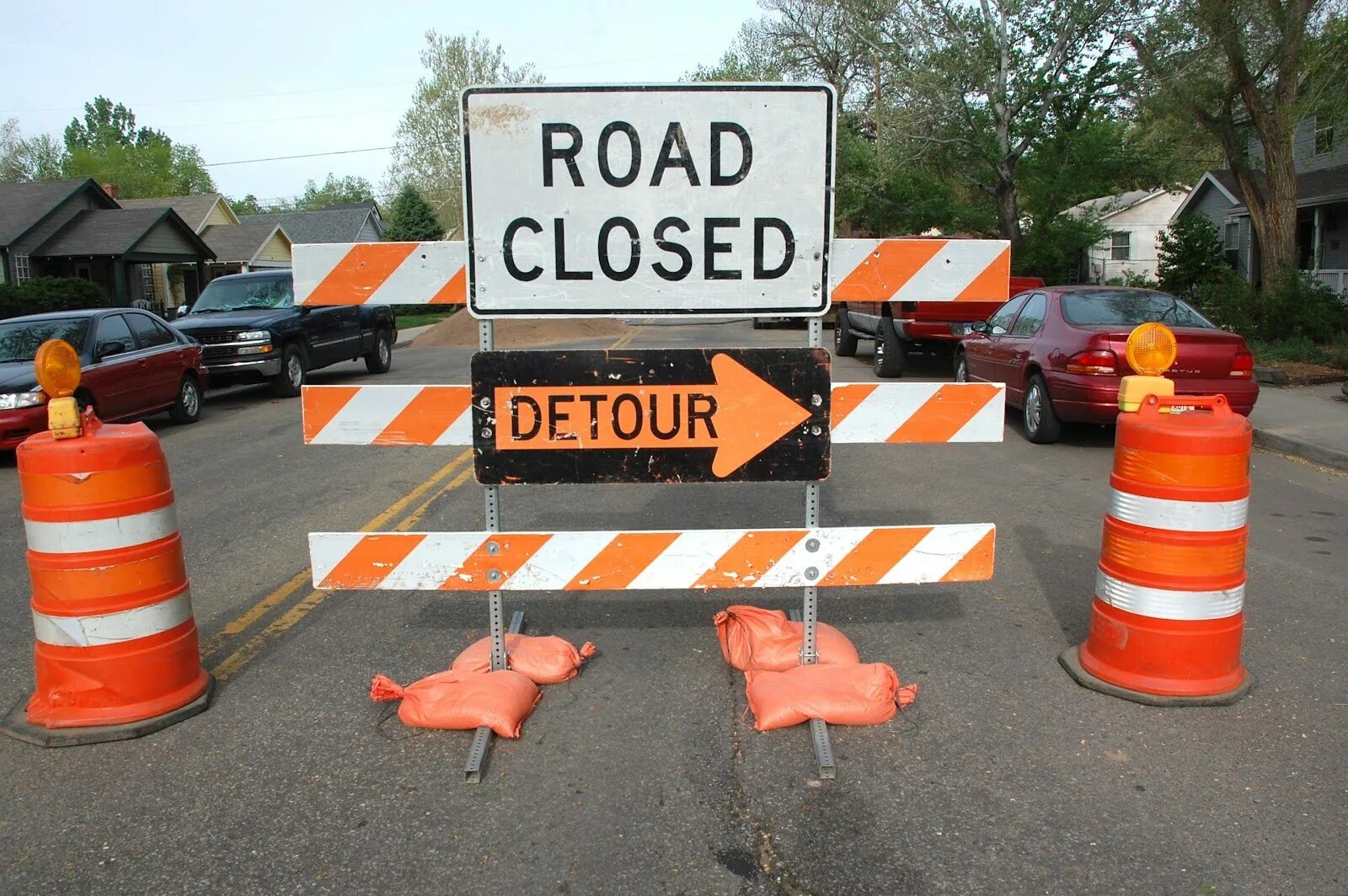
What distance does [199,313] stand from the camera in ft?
55.4

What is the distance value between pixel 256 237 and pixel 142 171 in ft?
118

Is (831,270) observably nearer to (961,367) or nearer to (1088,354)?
(1088,354)

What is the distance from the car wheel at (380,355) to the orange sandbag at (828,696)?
16.6 metres

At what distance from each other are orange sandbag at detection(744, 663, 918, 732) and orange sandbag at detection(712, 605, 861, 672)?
4.1 inches

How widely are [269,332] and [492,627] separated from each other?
12742 millimetres

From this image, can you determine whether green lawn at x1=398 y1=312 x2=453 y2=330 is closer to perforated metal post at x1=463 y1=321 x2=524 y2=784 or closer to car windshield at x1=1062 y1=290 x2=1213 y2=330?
car windshield at x1=1062 y1=290 x2=1213 y2=330

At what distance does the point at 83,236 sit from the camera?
34.5 m

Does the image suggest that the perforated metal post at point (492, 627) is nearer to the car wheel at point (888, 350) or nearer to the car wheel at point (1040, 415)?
the car wheel at point (1040, 415)

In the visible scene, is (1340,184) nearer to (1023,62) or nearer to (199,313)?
(1023,62)

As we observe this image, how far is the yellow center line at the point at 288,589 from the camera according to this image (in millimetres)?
5184


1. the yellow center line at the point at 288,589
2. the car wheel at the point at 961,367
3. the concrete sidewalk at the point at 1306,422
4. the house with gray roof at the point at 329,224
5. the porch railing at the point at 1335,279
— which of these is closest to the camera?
the yellow center line at the point at 288,589

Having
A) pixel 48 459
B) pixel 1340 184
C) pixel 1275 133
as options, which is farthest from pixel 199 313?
pixel 1340 184

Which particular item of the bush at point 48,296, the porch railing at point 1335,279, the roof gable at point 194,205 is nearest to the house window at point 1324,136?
the porch railing at point 1335,279

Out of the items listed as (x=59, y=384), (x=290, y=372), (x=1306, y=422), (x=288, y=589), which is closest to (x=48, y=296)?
(x=290, y=372)
